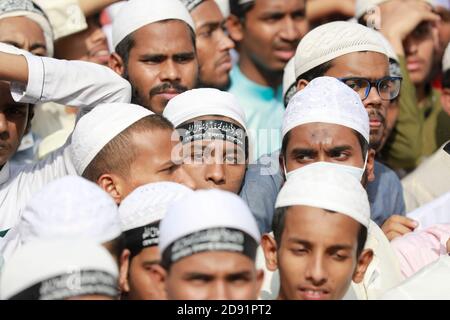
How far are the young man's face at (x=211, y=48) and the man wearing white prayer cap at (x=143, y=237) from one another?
2.69 meters

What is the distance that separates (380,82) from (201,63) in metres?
1.70

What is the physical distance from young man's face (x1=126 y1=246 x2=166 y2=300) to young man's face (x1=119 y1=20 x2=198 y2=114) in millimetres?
1854

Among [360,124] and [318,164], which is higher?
[360,124]

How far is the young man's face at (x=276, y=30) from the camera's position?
26.2 ft

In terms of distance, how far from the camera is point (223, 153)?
5750 millimetres

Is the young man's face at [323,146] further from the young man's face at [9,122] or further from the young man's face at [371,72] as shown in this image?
the young man's face at [9,122]

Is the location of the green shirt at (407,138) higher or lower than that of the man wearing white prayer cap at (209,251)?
higher

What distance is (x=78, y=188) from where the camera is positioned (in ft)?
15.1

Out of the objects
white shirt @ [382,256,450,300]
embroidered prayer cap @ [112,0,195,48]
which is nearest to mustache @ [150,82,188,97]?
embroidered prayer cap @ [112,0,195,48]

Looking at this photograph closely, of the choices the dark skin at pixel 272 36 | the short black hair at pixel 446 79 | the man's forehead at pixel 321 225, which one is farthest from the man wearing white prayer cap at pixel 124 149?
the short black hair at pixel 446 79

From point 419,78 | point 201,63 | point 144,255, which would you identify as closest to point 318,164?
point 144,255

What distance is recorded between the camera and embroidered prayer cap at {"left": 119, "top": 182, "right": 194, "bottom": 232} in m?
4.91

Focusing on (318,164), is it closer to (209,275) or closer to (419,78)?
(209,275)
